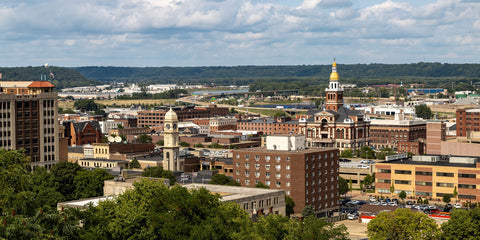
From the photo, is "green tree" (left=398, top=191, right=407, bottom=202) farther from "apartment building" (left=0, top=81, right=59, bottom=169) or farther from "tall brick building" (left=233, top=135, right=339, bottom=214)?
"apartment building" (left=0, top=81, right=59, bottom=169)

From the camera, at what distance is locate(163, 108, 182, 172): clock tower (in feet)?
555

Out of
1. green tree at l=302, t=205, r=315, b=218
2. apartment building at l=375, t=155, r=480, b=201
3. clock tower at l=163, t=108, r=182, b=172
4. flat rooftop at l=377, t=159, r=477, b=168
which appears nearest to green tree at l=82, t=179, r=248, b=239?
green tree at l=302, t=205, r=315, b=218

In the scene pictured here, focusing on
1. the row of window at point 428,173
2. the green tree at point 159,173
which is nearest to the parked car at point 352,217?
the row of window at point 428,173

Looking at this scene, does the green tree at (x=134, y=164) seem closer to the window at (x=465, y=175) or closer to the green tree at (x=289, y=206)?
the green tree at (x=289, y=206)

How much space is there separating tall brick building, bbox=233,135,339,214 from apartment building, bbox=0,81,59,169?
→ 1617 inches

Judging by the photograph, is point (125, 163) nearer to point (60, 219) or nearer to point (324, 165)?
point (324, 165)

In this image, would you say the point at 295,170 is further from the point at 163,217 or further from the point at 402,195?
the point at 163,217

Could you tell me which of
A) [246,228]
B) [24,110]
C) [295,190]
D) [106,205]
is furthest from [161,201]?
[24,110]

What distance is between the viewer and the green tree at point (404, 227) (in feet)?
346

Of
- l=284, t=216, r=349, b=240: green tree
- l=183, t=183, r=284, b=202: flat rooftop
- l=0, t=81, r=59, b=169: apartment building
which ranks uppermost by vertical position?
l=0, t=81, r=59, b=169: apartment building

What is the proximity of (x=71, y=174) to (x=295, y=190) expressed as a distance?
38654mm

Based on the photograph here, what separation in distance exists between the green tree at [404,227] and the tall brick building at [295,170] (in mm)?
35175

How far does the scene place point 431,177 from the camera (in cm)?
16788

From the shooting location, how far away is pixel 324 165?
488 feet
